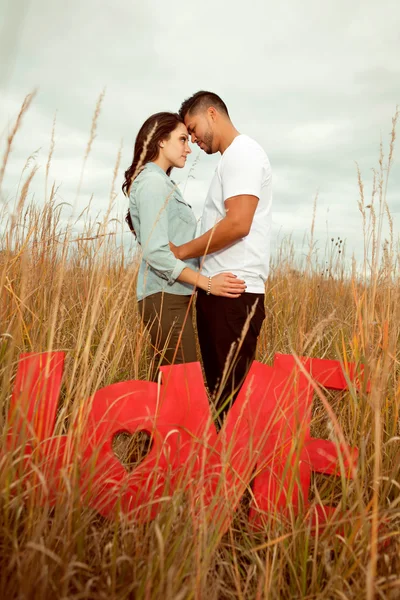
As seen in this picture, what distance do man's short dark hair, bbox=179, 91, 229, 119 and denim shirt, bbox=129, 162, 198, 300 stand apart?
0.39 metres

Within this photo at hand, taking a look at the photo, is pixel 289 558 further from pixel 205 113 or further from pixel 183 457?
pixel 205 113

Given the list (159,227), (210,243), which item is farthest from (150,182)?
(210,243)

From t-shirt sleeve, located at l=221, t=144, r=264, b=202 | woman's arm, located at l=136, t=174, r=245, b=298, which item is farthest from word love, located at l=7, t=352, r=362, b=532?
t-shirt sleeve, located at l=221, t=144, r=264, b=202

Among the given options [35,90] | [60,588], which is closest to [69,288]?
[35,90]

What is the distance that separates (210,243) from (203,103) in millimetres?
770

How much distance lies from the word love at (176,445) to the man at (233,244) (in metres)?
0.41

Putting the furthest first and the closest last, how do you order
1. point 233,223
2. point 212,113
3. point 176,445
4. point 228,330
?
point 212,113 → point 228,330 → point 233,223 → point 176,445

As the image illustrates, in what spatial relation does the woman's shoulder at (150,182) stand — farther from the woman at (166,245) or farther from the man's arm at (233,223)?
the man's arm at (233,223)

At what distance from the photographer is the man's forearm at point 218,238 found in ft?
6.18

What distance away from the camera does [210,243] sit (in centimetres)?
193

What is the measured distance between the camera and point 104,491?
4.11 feet

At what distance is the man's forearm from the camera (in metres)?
1.88

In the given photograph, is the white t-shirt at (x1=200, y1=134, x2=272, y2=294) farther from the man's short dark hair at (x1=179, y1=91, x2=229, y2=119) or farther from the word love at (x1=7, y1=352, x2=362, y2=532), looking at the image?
the word love at (x1=7, y1=352, x2=362, y2=532)

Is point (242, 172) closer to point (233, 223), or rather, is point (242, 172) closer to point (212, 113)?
point (233, 223)
